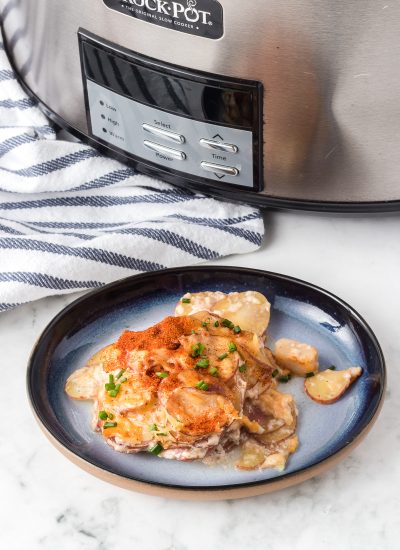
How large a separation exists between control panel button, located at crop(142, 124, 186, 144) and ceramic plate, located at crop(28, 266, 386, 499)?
0.17 metres

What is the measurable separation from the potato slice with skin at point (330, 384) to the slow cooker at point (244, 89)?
0.85 feet

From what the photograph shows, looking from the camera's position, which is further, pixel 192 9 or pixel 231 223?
pixel 231 223

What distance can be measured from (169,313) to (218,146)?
0.67 feet

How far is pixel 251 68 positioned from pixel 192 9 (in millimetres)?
87

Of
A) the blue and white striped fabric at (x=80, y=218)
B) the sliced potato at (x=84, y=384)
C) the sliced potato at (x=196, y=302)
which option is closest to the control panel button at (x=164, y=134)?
the blue and white striped fabric at (x=80, y=218)

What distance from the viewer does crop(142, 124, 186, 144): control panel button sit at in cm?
114

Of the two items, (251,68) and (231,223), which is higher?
(251,68)

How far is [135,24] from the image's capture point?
1.07 m

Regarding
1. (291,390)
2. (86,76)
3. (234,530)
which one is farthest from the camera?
(86,76)

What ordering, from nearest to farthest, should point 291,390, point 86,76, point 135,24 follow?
point 291,390, point 135,24, point 86,76

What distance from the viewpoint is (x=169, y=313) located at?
1053 mm

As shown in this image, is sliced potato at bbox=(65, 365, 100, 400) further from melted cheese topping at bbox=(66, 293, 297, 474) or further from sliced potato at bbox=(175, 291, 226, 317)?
sliced potato at bbox=(175, 291, 226, 317)

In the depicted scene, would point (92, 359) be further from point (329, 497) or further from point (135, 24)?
point (135, 24)

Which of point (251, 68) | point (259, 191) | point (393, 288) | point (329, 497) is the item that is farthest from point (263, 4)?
point (329, 497)
